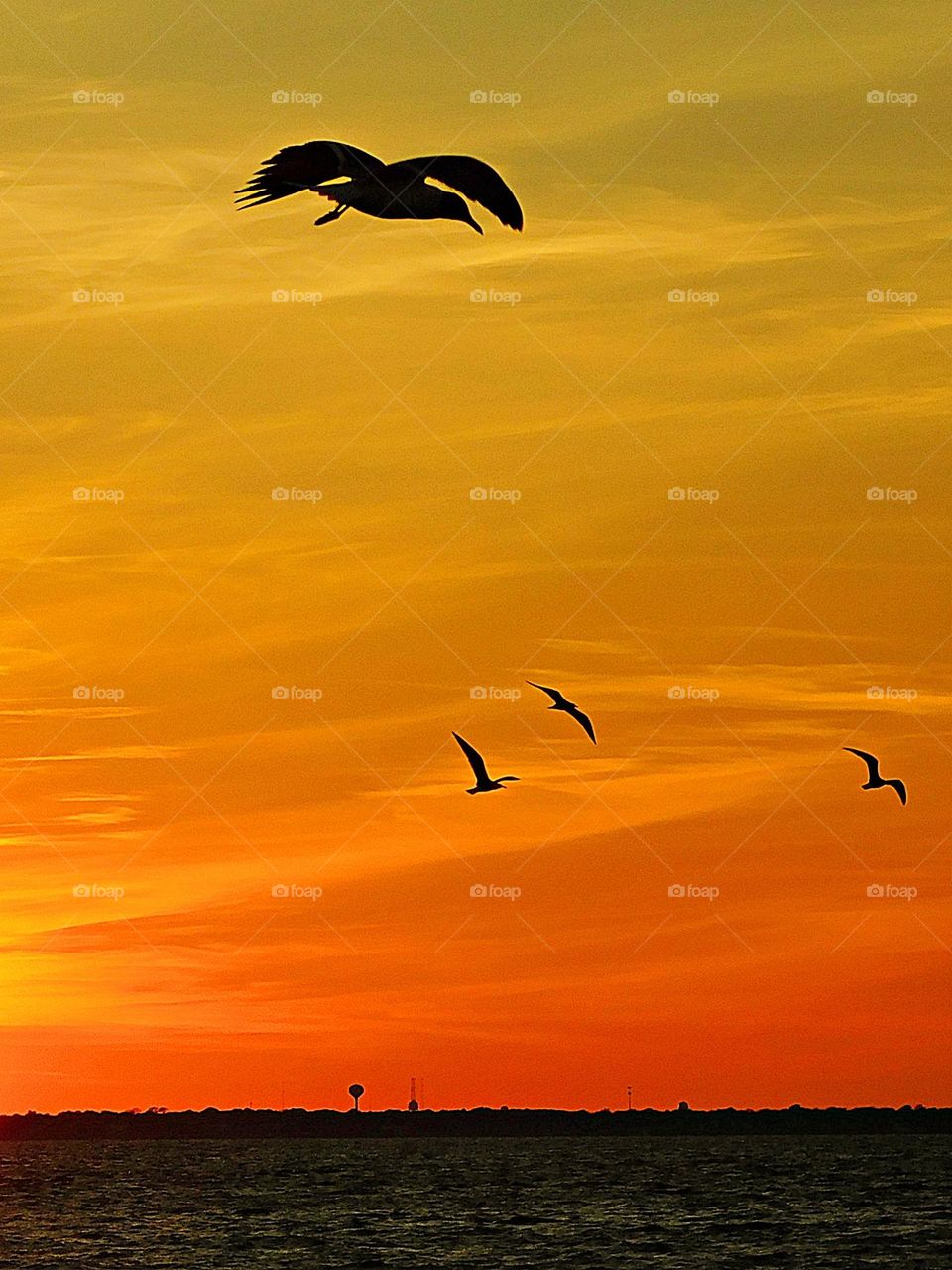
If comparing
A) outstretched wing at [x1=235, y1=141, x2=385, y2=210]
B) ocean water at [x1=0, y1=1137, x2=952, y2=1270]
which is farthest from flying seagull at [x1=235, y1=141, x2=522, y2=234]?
ocean water at [x1=0, y1=1137, x2=952, y2=1270]

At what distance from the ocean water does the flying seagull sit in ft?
174

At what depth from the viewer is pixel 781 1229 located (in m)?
98.3

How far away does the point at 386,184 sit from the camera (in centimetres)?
3719

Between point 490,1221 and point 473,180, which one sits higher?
point 473,180

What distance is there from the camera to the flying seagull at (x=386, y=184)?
3588cm

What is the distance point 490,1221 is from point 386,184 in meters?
79.1

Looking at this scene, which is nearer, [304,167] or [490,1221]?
[304,167]

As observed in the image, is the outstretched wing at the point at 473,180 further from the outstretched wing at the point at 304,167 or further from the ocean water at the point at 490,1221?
the ocean water at the point at 490,1221

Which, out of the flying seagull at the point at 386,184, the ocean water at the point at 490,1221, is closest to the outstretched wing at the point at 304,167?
the flying seagull at the point at 386,184

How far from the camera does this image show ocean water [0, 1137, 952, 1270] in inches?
3337

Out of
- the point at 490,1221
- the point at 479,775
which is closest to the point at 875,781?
the point at 479,775

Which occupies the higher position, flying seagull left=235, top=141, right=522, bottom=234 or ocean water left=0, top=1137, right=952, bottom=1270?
flying seagull left=235, top=141, right=522, bottom=234

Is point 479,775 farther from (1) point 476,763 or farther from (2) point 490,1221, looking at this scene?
(2) point 490,1221

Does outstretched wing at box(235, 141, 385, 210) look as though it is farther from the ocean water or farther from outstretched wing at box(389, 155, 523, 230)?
the ocean water
